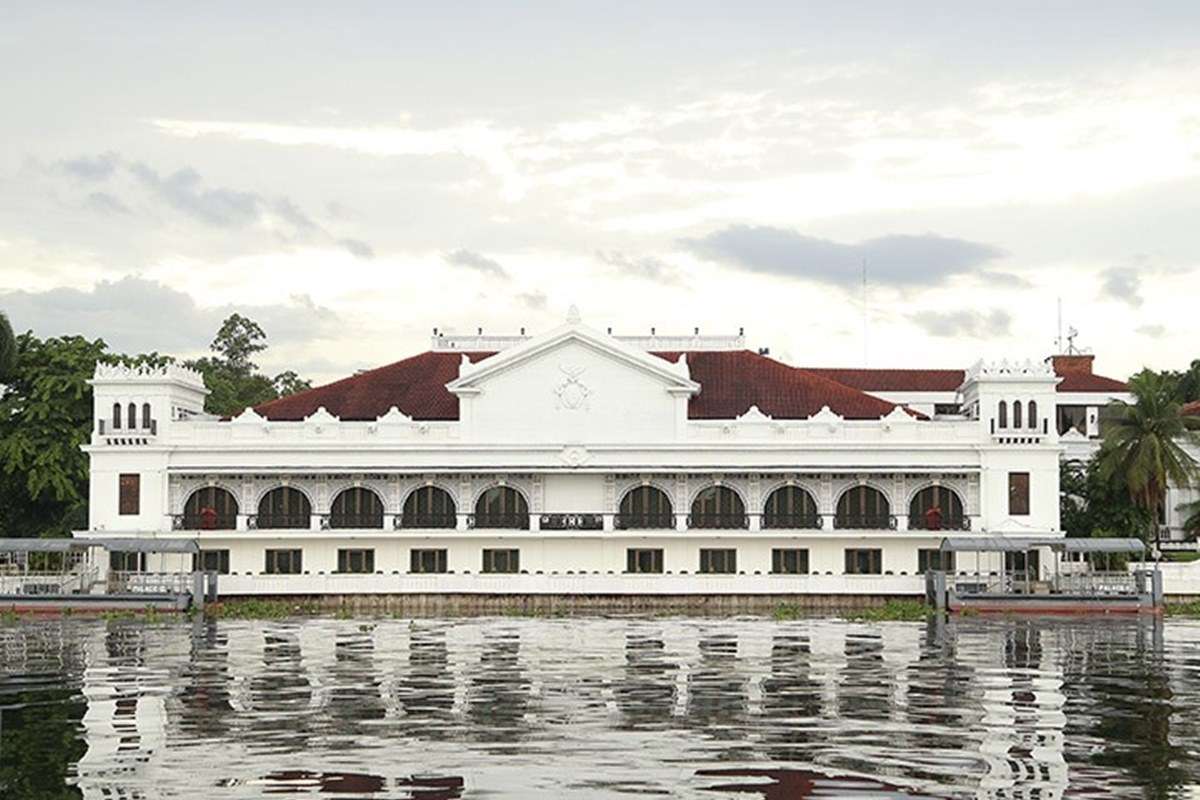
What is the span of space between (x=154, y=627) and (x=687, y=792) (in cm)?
4105

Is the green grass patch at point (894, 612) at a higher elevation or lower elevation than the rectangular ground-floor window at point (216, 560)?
lower

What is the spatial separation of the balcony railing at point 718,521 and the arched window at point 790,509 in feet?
3.16

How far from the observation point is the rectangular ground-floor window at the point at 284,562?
81.2 meters

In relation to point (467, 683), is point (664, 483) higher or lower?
higher

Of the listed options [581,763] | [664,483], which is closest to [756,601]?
[664,483]

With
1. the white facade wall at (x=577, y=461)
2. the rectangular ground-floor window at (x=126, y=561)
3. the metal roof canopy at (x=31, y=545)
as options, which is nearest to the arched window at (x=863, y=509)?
the white facade wall at (x=577, y=461)

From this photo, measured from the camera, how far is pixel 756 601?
252 feet

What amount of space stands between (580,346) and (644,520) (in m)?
7.69

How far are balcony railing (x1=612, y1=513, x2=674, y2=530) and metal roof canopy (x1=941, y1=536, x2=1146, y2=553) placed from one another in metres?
11.7

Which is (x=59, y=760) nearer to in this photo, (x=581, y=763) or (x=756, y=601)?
(x=581, y=763)

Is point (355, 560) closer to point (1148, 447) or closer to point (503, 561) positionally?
point (503, 561)

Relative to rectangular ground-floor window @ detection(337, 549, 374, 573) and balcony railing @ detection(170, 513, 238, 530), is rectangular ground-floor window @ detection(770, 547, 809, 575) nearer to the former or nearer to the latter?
rectangular ground-floor window @ detection(337, 549, 374, 573)

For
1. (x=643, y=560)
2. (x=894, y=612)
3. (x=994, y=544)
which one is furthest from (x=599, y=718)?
(x=643, y=560)

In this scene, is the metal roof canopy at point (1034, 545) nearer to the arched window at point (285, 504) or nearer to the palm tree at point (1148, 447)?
the palm tree at point (1148, 447)
